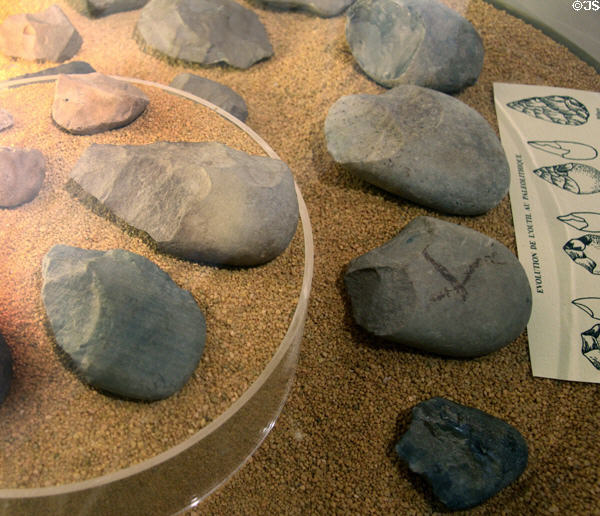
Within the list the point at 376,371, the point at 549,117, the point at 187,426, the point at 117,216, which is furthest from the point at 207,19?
the point at 187,426

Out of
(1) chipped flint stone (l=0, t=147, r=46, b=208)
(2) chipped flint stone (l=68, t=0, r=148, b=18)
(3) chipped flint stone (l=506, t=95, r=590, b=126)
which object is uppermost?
(2) chipped flint stone (l=68, t=0, r=148, b=18)

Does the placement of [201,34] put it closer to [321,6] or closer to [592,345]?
[321,6]

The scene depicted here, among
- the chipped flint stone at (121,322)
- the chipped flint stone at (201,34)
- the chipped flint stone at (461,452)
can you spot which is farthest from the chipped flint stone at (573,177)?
the chipped flint stone at (121,322)

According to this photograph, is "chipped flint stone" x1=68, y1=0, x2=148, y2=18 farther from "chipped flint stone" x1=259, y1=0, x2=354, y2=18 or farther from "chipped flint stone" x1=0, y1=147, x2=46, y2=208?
"chipped flint stone" x1=0, y1=147, x2=46, y2=208

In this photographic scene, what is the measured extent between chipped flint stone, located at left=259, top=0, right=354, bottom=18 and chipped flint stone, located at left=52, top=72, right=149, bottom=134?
914mm

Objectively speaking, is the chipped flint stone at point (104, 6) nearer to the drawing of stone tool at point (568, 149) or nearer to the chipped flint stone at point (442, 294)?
the chipped flint stone at point (442, 294)

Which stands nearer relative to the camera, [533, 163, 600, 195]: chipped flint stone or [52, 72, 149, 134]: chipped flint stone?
[52, 72, 149, 134]: chipped flint stone

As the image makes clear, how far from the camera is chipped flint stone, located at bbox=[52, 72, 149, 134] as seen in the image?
1454 mm

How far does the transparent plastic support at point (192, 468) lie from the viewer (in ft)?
3.16

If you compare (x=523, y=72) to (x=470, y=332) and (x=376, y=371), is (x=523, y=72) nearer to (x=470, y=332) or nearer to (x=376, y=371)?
(x=470, y=332)

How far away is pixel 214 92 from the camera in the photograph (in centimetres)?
184

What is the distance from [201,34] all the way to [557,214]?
1.38 meters

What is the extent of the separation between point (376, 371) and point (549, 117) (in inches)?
43.4

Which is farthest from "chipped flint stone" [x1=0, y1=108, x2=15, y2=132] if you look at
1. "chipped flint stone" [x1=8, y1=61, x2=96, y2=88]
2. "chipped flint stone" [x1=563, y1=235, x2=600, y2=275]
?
"chipped flint stone" [x1=563, y1=235, x2=600, y2=275]
